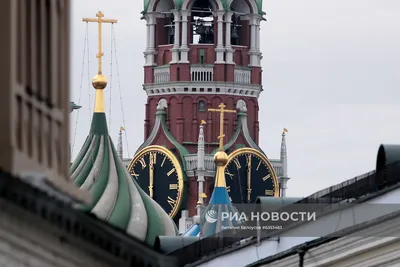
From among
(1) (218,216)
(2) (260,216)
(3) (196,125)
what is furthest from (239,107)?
(2) (260,216)

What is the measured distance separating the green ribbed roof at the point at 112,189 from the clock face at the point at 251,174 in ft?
124

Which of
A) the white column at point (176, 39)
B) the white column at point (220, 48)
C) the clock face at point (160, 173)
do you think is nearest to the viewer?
the white column at point (176, 39)

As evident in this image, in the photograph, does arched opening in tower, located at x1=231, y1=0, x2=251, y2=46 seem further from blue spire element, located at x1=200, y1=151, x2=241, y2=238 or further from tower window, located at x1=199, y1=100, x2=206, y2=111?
blue spire element, located at x1=200, y1=151, x2=241, y2=238

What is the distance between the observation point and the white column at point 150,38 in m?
106

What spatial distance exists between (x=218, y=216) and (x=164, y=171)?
135ft

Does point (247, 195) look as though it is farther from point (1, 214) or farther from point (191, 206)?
point (1, 214)

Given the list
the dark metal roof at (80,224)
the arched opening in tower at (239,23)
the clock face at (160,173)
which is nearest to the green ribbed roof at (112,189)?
the clock face at (160,173)

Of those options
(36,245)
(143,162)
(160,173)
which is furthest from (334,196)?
(143,162)

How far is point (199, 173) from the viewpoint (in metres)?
106

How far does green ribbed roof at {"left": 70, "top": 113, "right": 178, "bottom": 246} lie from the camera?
195 ft

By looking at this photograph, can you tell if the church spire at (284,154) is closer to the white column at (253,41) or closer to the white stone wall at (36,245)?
the white column at (253,41)

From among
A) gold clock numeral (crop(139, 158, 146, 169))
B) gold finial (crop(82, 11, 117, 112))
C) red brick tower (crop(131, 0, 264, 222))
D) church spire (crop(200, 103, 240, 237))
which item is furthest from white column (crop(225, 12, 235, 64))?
gold finial (crop(82, 11, 117, 112))

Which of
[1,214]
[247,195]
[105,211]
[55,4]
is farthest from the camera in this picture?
[247,195]

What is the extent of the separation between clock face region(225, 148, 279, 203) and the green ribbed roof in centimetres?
3769
